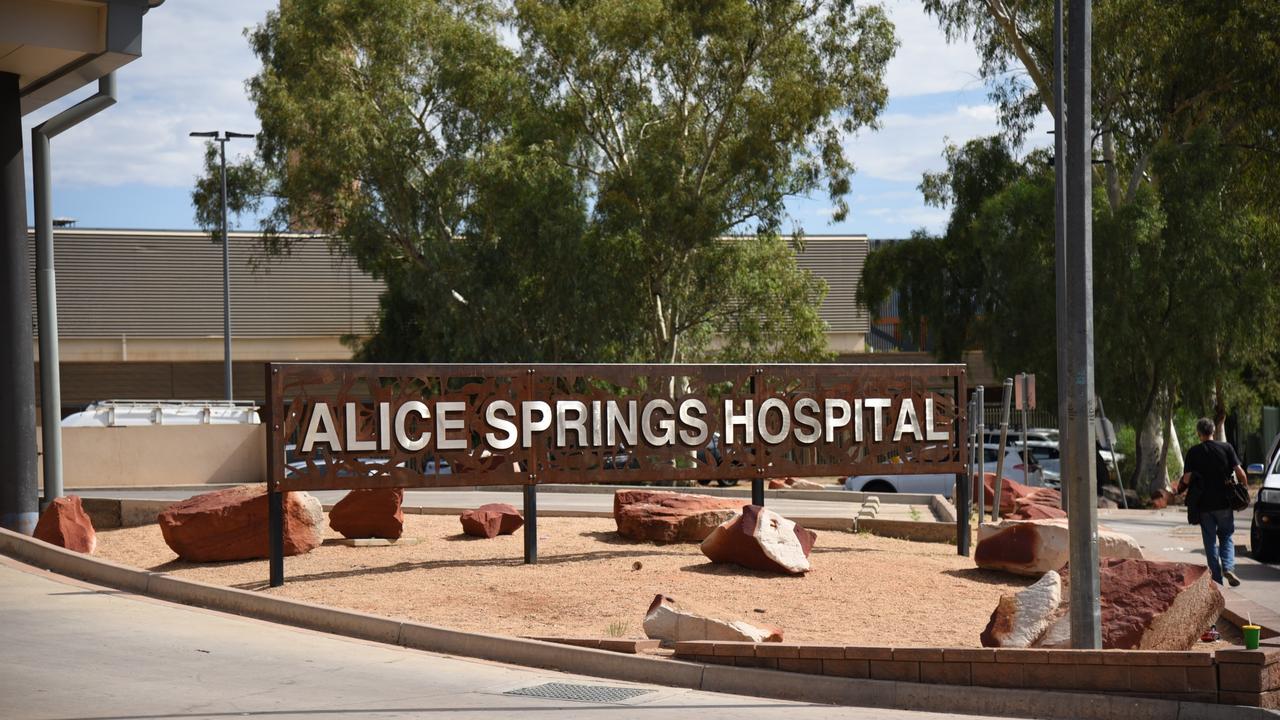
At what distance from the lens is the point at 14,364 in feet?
57.6

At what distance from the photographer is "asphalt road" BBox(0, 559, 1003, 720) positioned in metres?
8.19

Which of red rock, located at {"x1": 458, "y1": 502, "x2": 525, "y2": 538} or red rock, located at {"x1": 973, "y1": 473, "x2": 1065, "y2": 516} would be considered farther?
red rock, located at {"x1": 973, "y1": 473, "x2": 1065, "y2": 516}

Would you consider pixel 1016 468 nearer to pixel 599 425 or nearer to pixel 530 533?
pixel 599 425

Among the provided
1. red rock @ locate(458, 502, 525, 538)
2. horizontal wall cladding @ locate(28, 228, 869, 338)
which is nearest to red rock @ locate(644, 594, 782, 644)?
red rock @ locate(458, 502, 525, 538)

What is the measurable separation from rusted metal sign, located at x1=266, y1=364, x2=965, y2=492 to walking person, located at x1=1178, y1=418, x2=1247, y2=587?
2910 mm

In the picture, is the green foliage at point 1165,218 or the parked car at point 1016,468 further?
the green foliage at point 1165,218

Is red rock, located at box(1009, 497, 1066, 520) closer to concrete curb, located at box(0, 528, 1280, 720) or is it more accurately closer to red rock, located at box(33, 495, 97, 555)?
concrete curb, located at box(0, 528, 1280, 720)

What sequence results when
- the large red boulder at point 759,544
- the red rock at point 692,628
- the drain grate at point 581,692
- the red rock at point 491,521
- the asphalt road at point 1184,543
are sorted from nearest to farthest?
the drain grate at point 581,692 < the red rock at point 692,628 < the large red boulder at point 759,544 < the asphalt road at point 1184,543 < the red rock at point 491,521

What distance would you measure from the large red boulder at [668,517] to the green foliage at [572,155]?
1950 centimetres

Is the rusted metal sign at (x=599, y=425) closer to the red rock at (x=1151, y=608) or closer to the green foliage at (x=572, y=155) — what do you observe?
the red rock at (x=1151, y=608)

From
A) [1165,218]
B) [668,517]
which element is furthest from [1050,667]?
[1165,218]

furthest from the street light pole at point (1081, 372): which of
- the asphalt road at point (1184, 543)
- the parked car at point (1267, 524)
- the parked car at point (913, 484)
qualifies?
the parked car at point (913, 484)

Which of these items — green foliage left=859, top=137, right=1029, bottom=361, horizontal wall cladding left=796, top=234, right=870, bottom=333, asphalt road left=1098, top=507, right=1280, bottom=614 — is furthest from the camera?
horizontal wall cladding left=796, top=234, right=870, bottom=333

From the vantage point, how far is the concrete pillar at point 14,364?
17391 millimetres
